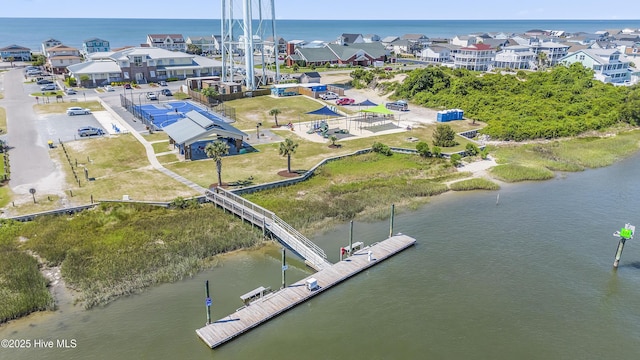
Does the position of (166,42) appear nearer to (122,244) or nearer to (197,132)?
(197,132)

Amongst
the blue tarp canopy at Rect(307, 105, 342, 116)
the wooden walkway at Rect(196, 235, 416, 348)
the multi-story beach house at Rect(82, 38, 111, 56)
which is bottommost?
the wooden walkway at Rect(196, 235, 416, 348)

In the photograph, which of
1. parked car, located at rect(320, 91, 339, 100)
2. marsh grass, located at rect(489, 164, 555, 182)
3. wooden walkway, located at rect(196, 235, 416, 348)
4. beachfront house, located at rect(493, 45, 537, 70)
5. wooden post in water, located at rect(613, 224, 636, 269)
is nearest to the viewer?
wooden walkway, located at rect(196, 235, 416, 348)

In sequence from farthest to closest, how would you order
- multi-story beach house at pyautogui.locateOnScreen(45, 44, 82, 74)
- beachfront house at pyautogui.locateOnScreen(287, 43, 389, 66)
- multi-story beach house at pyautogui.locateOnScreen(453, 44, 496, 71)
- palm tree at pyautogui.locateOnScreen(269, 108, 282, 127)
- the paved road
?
beachfront house at pyautogui.locateOnScreen(287, 43, 389, 66), multi-story beach house at pyautogui.locateOnScreen(453, 44, 496, 71), multi-story beach house at pyautogui.locateOnScreen(45, 44, 82, 74), palm tree at pyautogui.locateOnScreen(269, 108, 282, 127), the paved road

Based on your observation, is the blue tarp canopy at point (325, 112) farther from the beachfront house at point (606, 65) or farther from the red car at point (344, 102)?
the beachfront house at point (606, 65)

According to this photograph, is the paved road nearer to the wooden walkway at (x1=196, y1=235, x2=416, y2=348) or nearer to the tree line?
the wooden walkway at (x1=196, y1=235, x2=416, y2=348)

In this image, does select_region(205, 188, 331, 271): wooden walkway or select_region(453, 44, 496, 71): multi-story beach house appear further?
select_region(453, 44, 496, 71): multi-story beach house

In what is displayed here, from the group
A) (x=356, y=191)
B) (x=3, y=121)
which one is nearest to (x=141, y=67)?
(x=3, y=121)

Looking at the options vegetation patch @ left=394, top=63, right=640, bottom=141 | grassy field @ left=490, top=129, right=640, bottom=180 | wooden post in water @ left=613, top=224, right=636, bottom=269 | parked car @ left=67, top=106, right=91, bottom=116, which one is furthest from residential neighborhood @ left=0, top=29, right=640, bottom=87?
wooden post in water @ left=613, top=224, right=636, bottom=269

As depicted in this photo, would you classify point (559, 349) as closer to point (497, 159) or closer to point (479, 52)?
point (497, 159)
